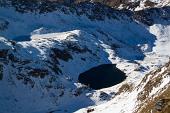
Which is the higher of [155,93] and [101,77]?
[155,93]

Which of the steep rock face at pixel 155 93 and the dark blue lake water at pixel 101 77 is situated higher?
the steep rock face at pixel 155 93

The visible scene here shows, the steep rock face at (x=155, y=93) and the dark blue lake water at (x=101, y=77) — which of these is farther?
the dark blue lake water at (x=101, y=77)

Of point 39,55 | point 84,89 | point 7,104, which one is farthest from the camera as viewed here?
point 39,55

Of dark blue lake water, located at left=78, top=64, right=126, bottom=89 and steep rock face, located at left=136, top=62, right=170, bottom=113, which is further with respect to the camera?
dark blue lake water, located at left=78, top=64, right=126, bottom=89

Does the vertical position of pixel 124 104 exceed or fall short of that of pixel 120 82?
it exceeds it

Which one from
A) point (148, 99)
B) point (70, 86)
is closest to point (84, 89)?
point (70, 86)

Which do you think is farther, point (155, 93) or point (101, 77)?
point (101, 77)

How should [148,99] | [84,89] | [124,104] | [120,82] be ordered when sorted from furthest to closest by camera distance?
[120,82]
[84,89]
[124,104]
[148,99]

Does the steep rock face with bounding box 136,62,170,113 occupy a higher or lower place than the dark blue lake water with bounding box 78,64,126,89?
higher

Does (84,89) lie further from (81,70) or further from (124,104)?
(124,104)

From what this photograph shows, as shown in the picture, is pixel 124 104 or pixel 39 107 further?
pixel 39 107
